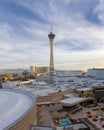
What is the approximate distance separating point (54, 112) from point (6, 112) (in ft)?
50.3

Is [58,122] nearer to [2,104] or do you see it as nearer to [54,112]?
[54,112]

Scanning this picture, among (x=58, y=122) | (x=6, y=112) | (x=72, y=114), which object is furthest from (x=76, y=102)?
(x=6, y=112)

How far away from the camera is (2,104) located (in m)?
21.3

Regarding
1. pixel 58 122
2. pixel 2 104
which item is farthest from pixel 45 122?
pixel 2 104

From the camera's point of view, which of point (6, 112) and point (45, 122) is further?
point (45, 122)

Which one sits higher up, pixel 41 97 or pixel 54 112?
pixel 41 97

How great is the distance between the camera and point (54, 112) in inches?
1282

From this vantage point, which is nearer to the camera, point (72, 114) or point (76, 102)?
point (72, 114)

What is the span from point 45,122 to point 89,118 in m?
8.63

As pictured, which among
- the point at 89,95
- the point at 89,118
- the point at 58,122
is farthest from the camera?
the point at 89,95

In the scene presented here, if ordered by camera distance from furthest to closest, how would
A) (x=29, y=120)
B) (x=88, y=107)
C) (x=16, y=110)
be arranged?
(x=88, y=107)
(x=16, y=110)
(x=29, y=120)

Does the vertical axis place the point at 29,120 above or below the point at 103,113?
above

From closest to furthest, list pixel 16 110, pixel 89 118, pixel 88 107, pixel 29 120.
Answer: pixel 29 120, pixel 16 110, pixel 89 118, pixel 88 107

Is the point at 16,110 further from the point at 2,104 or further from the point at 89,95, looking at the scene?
the point at 89,95
